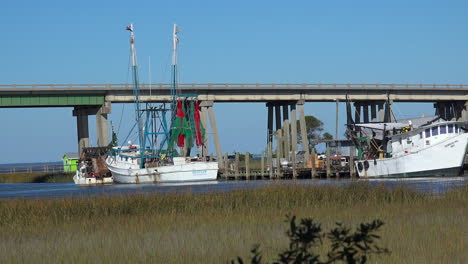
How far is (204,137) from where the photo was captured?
285ft

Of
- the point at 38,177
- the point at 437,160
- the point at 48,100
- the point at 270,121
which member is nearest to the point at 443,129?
the point at 437,160

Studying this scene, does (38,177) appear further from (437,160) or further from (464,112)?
(437,160)

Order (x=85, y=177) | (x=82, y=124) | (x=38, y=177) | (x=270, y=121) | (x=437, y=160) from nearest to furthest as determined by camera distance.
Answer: (x=437, y=160)
(x=85, y=177)
(x=82, y=124)
(x=270, y=121)
(x=38, y=177)

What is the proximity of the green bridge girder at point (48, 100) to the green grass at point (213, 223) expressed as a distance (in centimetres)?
5219

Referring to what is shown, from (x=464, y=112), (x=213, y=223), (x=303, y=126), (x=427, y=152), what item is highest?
(x=464, y=112)

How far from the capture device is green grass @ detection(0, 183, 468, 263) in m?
21.7

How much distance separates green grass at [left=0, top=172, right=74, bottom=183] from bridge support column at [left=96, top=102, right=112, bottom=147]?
11.0m

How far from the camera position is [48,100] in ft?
281

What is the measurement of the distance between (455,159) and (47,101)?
143ft

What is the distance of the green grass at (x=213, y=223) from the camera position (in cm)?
2166

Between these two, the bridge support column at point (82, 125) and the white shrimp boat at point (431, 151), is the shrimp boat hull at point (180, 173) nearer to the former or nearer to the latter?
the bridge support column at point (82, 125)

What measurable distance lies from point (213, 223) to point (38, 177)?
250 feet

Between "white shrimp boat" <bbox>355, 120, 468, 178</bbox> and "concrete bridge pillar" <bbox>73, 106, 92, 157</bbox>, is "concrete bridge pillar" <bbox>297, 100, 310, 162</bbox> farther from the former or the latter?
"white shrimp boat" <bbox>355, 120, 468, 178</bbox>

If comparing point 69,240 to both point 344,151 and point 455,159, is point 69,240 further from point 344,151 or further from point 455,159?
point 344,151
